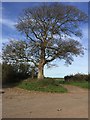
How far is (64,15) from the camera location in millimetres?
34750

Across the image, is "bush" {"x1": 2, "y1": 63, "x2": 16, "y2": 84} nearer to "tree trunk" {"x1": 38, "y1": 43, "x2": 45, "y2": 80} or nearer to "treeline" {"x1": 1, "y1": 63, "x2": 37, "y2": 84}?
"treeline" {"x1": 1, "y1": 63, "x2": 37, "y2": 84}

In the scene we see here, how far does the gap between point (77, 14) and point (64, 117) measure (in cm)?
2576

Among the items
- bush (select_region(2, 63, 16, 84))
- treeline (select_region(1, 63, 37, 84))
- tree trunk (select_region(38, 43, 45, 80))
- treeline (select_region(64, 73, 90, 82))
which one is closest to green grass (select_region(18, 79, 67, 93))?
bush (select_region(2, 63, 16, 84))

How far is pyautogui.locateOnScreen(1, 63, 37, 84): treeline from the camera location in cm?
3394

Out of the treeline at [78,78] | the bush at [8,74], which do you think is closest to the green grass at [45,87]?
the bush at [8,74]

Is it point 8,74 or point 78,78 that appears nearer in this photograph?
point 8,74

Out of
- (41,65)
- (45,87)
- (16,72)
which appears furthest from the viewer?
(41,65)

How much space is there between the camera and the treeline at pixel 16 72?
33938 millimetres

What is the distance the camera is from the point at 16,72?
35656mm

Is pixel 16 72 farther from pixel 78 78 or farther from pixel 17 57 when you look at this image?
pixel 78 78

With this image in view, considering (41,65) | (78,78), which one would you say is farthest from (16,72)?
(78,78)

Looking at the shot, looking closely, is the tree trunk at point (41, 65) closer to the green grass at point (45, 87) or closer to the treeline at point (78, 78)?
the treeline at point (78, 78)

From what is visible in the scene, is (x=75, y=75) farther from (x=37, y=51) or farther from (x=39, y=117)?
(x=39, y=117)

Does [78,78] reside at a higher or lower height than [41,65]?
lower
